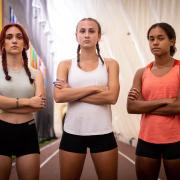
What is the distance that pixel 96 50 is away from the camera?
7.32 ft

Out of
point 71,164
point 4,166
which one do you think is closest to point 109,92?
point 71,164

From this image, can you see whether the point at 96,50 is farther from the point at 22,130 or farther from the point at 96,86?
the point at 22,130

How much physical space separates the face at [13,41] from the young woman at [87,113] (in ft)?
0.92

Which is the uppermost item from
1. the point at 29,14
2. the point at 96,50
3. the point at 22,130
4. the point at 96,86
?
the point at 29,14

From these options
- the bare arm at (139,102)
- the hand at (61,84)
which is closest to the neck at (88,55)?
the hand at (61,84)

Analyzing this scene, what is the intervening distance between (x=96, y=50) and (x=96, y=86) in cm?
32

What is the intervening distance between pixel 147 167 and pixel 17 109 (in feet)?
2.70

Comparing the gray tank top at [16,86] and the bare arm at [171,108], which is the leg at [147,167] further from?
the gray tank top at [16,86]

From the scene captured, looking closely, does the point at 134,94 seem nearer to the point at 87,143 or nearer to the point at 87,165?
the point at 87,143

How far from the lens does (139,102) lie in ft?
6.75

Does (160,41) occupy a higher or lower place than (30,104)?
higher

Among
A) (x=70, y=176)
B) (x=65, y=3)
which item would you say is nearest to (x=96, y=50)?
(x=70, y=176)

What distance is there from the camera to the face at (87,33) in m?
2.07

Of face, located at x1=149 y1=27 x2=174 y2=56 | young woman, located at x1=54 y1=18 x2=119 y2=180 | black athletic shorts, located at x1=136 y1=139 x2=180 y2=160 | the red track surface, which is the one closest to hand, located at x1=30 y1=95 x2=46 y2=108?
young woman, located at x1=54 y1=18 x2=119 y2=180
